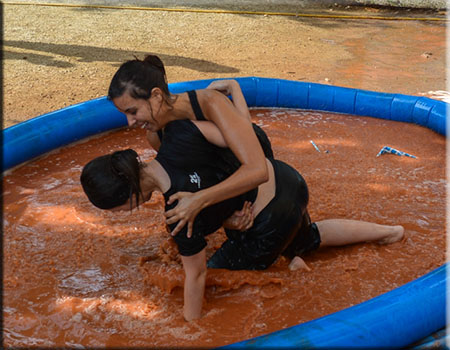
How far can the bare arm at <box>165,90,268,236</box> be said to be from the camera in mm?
2078

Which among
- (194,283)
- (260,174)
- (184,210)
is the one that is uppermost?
(260,174)

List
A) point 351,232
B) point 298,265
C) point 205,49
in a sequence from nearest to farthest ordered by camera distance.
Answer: point 298,265 < point 351,232 < point 205,49

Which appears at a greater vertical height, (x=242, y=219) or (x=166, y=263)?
(x=242, y=219)

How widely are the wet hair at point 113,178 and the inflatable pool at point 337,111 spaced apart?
2.36 ft

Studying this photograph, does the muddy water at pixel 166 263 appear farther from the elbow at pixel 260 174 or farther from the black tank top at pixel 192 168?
the elbow at pixel 260 174

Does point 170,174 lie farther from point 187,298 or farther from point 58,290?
point 58,290

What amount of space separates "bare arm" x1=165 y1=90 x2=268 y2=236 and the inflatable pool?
531 millimetres

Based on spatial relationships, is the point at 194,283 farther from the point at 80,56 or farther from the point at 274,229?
the point at 80,56

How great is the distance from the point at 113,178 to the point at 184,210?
0.30 metres

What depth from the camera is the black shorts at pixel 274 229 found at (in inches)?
97.1

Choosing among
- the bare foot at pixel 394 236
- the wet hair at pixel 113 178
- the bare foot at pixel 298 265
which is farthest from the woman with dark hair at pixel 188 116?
the bare foot at pixel 394 236

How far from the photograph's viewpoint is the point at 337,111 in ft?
16.4

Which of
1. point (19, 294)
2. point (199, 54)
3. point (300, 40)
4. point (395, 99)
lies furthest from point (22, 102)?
point (300, 40)

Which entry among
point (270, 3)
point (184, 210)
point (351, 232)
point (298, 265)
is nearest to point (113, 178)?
point (184, 210)
